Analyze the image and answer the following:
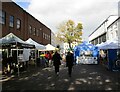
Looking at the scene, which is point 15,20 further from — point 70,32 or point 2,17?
point 70,32

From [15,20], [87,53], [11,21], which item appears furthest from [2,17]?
[87,53]

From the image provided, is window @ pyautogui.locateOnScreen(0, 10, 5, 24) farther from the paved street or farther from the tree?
the tree

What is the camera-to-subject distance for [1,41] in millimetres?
17703

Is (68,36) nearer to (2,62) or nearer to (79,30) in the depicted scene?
(79,30)

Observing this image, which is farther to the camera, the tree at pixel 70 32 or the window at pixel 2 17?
the tree at pixel 70 32

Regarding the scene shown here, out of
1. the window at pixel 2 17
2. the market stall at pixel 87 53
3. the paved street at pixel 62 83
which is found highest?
the window at pixel 2 17

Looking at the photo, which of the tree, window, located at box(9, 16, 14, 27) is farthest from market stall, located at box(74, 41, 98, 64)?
the tree

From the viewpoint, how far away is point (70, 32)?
73.9 metres

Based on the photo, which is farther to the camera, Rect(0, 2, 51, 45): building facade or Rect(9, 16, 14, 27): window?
Rect(9, 16, 14, 27): window

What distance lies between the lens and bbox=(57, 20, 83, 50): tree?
241 ft

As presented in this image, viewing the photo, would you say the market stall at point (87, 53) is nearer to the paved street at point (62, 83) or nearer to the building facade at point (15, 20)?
the building facade at point (15, 20)

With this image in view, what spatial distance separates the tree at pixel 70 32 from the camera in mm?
73562

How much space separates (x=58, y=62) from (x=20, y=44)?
292 centimetres

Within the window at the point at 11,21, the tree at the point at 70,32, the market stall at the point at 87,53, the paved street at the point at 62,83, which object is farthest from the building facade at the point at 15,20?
the tree at the point at 70,32
